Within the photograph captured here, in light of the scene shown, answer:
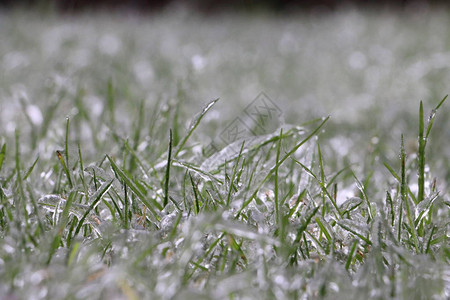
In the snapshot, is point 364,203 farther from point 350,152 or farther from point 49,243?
point 350,152

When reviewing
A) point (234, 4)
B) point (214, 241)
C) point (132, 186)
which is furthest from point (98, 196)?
point (234, 4)

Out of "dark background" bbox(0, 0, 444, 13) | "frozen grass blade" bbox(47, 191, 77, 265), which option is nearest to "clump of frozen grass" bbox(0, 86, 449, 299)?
"frozen grass blade" bbox(47, 191, 77, 265)

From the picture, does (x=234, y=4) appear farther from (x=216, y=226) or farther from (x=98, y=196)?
(x=216, y=226)

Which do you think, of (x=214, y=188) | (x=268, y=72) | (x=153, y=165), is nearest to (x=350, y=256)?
(x=214, y=188)

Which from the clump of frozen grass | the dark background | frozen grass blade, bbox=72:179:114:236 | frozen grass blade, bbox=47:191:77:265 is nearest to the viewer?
the clump of frozen grass

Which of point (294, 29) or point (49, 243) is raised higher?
point (49, 243)

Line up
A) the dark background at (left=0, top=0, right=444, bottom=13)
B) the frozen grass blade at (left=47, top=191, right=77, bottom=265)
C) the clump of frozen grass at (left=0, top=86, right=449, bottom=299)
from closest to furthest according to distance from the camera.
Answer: the clump of frozen grass at (left=0, top=86, right=449, bottom=299), the frozen grass blade at (left=47, top=191, right=77, bottom=265), the dark background at (left=0, top=0, right=444, bottom=13)

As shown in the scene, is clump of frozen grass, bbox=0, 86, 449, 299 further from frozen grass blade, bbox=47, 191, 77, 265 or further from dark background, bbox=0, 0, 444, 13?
dark background, bbox=0, 0, 444, 13

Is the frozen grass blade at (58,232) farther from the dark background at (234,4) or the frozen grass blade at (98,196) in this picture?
the dark background at (234,4)

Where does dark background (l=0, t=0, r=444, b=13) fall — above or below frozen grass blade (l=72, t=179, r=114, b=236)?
below

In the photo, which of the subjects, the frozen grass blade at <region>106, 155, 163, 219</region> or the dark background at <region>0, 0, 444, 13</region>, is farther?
the dark background at <region>0, 0, 444, 13</region>

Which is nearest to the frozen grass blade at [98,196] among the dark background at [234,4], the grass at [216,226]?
the grass at [216,226]
